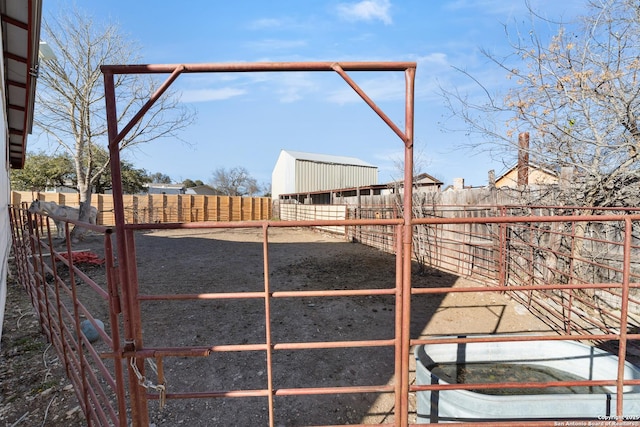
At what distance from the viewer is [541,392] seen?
217 cm

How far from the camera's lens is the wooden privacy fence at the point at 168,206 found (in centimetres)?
1706

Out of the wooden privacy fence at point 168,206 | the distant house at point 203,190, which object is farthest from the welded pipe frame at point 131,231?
the distant house at point 203,190

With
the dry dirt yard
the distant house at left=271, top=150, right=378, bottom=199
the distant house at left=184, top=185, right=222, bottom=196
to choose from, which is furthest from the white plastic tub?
the distant house at left=184, top=185, right=222, bottom=196

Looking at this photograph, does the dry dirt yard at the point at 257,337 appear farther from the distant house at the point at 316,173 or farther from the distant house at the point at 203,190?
the distant house at the point at 203,190

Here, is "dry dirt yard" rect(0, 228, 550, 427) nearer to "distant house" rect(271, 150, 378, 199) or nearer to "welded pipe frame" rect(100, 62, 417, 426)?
"welded pipe frame" rect(100, 62, 417, 426)

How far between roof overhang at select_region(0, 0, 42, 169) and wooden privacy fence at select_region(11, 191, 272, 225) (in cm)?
1074

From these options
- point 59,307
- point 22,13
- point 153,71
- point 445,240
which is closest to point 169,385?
point 59,307

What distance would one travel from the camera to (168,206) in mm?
20688

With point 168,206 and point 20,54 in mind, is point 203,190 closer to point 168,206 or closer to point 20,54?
point 168,206

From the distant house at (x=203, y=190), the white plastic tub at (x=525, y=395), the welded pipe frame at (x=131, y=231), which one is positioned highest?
the distant house at (x=203, y=190)

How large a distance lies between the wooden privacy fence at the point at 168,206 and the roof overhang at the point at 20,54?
1074cm

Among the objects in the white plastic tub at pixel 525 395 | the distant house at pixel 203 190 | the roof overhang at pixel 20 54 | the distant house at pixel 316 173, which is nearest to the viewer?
the white plastic tub at pixel 525 395

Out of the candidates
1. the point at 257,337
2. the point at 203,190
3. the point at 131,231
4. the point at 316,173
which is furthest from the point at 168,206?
the point at 203,190

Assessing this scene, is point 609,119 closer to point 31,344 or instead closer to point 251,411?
point 251,411
